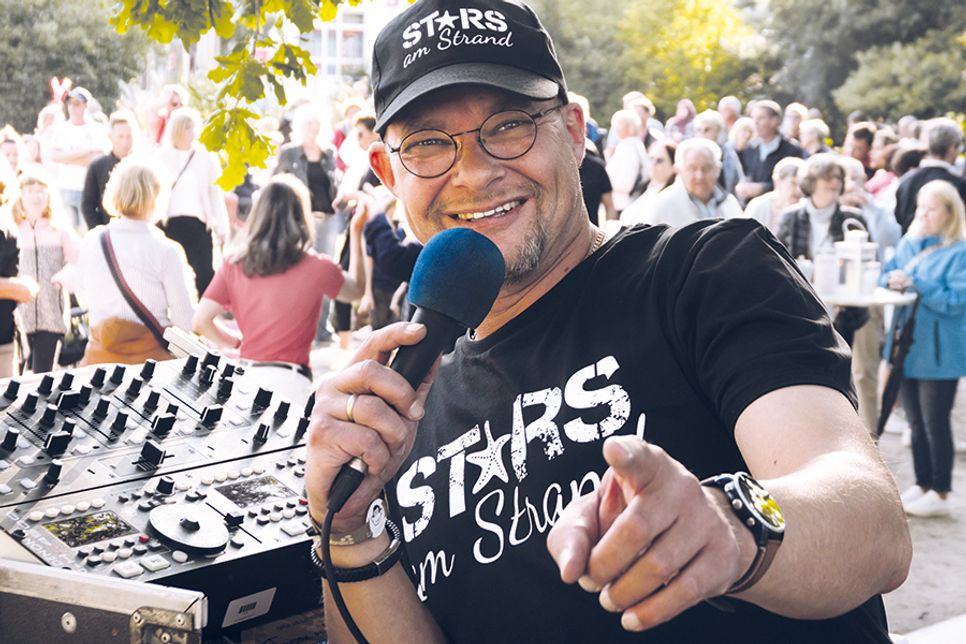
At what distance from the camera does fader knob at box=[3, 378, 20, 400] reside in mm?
2322

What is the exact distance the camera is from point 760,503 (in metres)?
1.25

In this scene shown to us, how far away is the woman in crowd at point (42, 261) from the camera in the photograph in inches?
294

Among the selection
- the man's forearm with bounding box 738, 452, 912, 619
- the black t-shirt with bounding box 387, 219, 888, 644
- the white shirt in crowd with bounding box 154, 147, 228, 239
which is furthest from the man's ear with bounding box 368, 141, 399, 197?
the white shirt in crowd with bounding box 154, 147, 228, 239

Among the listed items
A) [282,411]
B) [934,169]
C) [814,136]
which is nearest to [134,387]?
[282,411]

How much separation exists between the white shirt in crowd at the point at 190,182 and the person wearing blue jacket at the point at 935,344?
5.60 meters

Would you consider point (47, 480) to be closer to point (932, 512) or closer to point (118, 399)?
point (118, 399)

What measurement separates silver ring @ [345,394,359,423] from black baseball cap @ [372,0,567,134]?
0.72 m

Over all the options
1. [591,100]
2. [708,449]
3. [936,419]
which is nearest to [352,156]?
[936,419]

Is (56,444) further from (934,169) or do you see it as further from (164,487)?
(934,169)

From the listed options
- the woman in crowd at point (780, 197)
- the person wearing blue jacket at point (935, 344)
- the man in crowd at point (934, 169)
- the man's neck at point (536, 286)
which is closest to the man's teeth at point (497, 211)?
the man's neck at point (536, 286)

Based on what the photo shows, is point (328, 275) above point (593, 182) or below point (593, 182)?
below

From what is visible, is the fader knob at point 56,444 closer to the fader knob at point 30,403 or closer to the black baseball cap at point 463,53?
the fader knob at point 30,403

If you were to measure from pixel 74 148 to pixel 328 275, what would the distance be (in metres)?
6.97

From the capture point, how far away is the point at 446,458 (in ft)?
6.96
